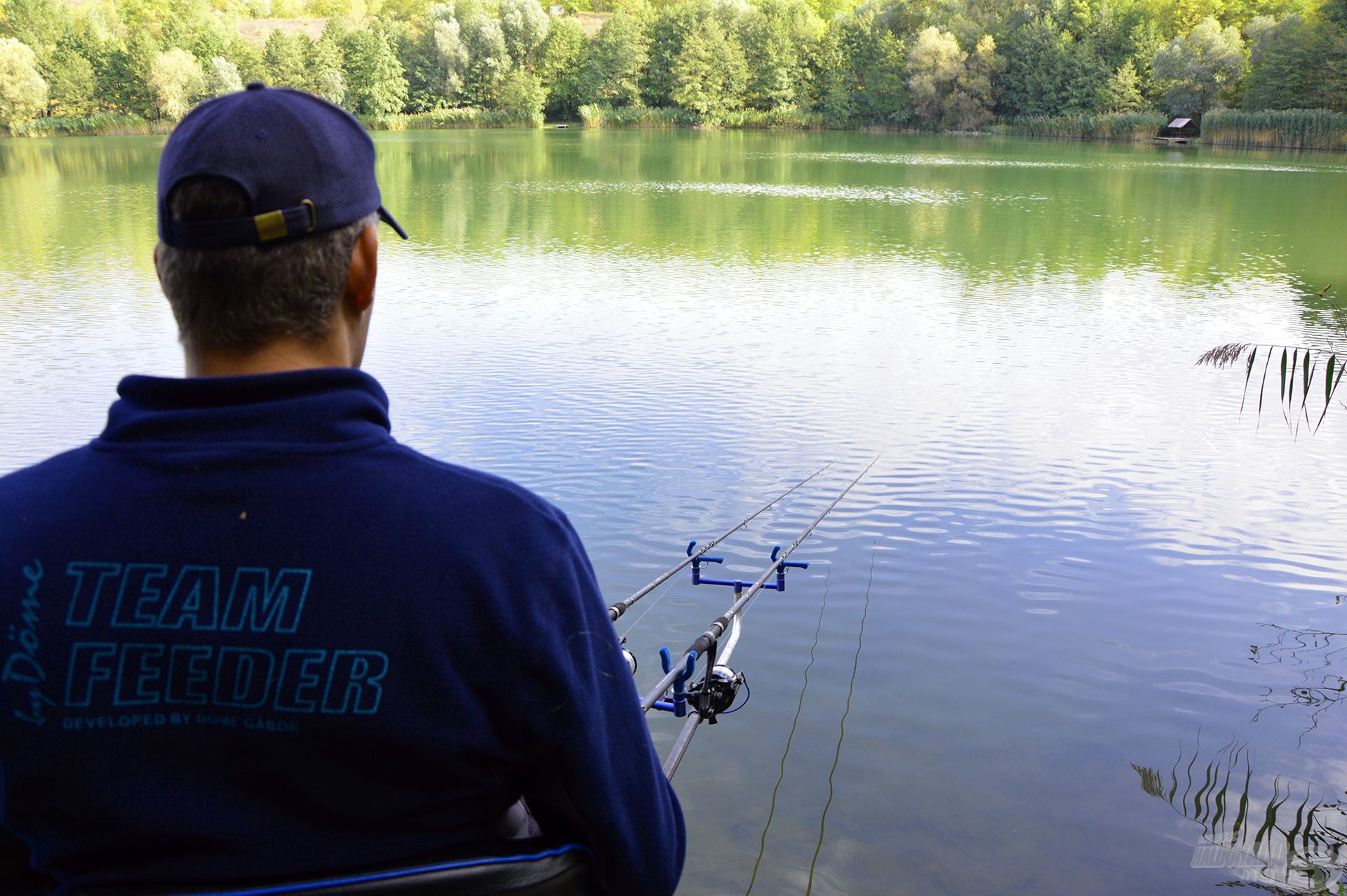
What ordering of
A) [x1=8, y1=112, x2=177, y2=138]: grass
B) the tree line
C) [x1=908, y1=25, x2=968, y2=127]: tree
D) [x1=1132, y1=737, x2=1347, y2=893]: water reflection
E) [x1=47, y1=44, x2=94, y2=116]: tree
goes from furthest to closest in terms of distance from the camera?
[x1=908, y1=25, x2=968, y2=127]: tree
[x1=47, y1=44, x2=94, y2=116]: tree
[x1=8, y1=112, x2=177, y2=138]: grass
the tree line
[x1=1132, y1=737, x2=1347, y2=893]: water reflection

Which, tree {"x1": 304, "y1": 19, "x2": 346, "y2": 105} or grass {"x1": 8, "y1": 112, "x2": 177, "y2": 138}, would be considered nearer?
grass {"x1": 8, "y1": 112, "x2": 177, "y2": 138}

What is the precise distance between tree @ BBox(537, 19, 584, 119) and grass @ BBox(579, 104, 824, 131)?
5193mm

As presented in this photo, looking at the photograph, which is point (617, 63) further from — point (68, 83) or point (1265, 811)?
point (1265, 811)

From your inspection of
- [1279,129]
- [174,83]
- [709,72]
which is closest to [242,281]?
[1279,129]

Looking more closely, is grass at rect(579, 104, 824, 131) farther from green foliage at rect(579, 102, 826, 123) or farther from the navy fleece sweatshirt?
the navy fleece sweatshirt

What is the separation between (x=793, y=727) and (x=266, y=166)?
3.50 meters

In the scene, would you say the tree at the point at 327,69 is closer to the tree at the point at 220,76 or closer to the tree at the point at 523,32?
the tree at the point at 220,76

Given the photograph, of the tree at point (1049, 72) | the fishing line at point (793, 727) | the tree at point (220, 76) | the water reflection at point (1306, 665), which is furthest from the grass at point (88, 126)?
the water reflection at point (1306, 665)

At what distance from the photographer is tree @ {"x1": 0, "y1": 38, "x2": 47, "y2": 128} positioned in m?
48.8

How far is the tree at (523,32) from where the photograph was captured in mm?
66750

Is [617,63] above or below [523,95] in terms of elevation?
above

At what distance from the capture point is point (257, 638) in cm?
92

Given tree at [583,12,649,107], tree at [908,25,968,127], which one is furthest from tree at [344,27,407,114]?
tree at [908,25,968,127]

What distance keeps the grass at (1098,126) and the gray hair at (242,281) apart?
5309cm
